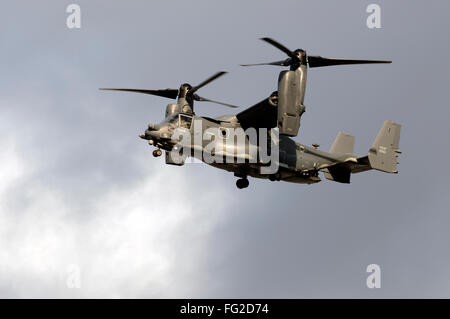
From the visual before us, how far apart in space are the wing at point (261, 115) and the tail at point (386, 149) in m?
4.76

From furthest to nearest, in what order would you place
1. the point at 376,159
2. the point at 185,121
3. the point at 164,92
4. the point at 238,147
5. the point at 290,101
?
the point at 164,92 → the point at 376,159 → the point at 238,147 → the point at 185,121 → the point at 290,101

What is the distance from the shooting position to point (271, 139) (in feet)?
115

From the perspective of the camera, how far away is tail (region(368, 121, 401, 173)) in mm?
35781

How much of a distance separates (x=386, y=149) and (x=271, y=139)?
5.47m

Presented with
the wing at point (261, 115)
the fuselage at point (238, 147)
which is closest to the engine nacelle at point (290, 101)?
the wing at point (261, 115)

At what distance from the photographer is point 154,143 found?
32875 millimetres

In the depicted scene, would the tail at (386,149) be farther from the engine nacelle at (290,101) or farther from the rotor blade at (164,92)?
the rotor blade at (164,92)

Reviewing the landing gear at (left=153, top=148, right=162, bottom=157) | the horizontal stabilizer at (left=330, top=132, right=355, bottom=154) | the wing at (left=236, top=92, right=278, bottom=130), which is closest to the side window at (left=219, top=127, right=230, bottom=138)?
the wing at (left=236, top=92, right=278, bottom=130)

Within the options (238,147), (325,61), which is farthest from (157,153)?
(325,61)

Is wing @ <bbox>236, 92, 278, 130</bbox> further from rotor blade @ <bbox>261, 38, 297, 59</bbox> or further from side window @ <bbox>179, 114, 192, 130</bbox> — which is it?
side window @ <bbox>179, 114, 192, 130</bbox>

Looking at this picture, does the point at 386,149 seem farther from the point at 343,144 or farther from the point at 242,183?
the point at 242,183

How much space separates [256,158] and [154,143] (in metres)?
4.63

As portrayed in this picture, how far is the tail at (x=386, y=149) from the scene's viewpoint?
35.8m

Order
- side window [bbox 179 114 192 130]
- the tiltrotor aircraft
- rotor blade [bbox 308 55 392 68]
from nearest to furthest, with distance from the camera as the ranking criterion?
the tiltrotor aircraft, side window [bbox 179 114 192 130], rotor blade [bbox 308 55 392 68]
